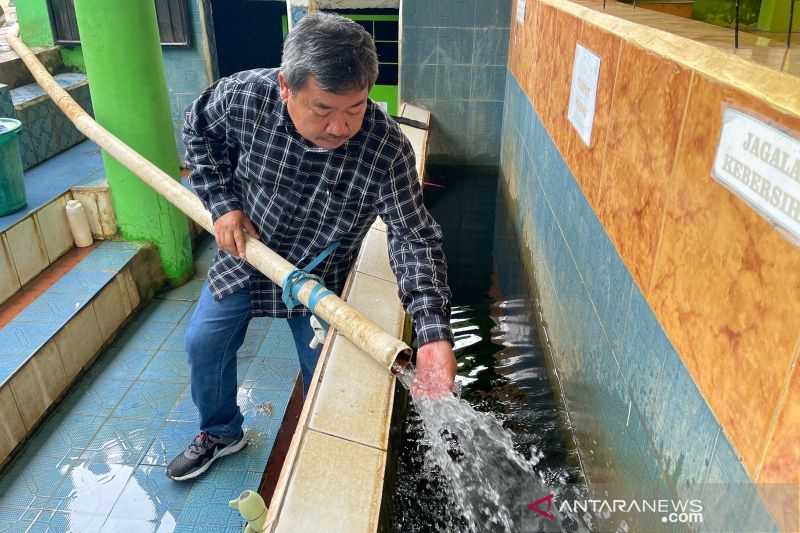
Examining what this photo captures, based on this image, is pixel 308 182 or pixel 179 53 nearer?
pixel 308 182

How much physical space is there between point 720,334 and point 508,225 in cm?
460

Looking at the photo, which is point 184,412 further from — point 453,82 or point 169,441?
point 453,82

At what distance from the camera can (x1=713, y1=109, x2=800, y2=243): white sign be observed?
1194 millimetres

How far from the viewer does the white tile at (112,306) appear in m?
3.84

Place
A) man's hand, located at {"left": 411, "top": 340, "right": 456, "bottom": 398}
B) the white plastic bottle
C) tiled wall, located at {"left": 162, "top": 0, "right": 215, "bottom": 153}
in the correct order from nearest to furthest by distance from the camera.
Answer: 1. man's hand, located at {"left": 411, "top": 340, "right": 456, "bottom": 398}
2. the white plastic bottle
3. tiled wall, located at {"left": 162, "top": 0, "right": 215, "bottom": 153}

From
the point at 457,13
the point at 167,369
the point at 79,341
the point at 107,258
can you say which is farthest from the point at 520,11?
the point at 79,341

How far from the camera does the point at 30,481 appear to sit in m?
2.93

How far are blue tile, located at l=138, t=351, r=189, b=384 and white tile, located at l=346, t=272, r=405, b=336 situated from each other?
57.8 inches

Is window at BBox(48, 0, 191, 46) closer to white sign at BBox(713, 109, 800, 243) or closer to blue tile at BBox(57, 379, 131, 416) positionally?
blue tile at BBox(57, 379, 131, 416)

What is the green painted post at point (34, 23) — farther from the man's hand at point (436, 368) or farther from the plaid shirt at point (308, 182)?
the man's hand at point (436, 368)

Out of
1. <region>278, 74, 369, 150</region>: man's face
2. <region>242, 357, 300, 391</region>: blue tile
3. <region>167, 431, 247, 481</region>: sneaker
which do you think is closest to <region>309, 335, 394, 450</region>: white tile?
<region>278, 74, 369, 150</region>: man's face

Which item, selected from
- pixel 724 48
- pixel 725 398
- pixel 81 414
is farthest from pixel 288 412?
pixel 724 48

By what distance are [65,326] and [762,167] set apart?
11.8ft

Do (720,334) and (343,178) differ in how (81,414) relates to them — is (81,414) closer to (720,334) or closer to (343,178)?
(343,178)
